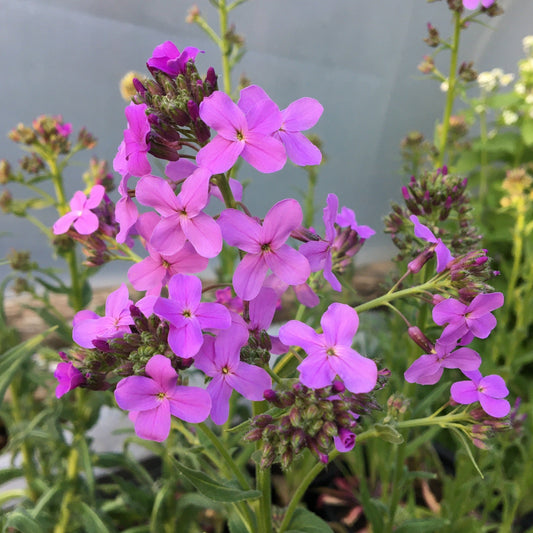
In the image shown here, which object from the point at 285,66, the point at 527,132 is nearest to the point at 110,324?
the point at 285,66

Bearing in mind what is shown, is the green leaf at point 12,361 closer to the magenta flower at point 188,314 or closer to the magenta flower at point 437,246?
the magenta flower at point 188,314

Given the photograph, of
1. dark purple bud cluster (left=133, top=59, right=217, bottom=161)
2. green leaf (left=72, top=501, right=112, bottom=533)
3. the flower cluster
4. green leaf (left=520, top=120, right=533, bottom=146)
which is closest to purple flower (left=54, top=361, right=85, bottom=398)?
the flower cluster

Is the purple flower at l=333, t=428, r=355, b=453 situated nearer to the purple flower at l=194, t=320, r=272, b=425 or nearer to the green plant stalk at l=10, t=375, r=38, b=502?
the purple flower at l=194, t=320, r=272, b=425

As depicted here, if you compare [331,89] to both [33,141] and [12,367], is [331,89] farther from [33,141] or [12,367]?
[12,367]

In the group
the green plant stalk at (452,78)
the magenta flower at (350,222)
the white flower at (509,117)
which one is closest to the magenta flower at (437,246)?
the magenta flower at (350,222)

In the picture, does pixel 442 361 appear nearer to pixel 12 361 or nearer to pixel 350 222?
pixel 350 222

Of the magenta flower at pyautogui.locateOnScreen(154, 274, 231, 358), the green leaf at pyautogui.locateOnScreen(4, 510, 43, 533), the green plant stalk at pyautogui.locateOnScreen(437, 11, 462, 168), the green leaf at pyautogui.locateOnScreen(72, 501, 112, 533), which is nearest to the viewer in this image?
the magenta flower at pyautogui.locateOnScreen(154, 274, 231, 358)

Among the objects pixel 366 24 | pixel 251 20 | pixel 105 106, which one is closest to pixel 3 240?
pixel 105 106
